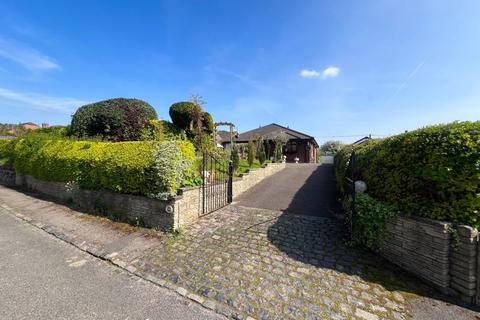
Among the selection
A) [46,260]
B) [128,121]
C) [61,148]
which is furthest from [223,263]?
[128,121]

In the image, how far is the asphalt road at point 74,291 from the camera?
2549 mm

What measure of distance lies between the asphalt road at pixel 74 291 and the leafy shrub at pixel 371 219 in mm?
3227

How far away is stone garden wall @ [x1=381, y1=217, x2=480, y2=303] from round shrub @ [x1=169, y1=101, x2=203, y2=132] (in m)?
9.67

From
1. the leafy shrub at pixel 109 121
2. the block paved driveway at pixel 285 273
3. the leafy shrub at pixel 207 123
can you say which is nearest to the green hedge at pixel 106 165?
the leafy shrub at pixel 109 121

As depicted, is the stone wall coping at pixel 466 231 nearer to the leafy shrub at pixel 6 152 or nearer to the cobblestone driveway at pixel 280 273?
the cobblestone driveway at pixel 280 273

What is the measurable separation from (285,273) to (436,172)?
2.83 meters

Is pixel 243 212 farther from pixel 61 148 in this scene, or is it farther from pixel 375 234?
pixel 61 148

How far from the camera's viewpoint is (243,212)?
21.0 feet

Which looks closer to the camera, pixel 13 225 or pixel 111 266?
pixel 111 266

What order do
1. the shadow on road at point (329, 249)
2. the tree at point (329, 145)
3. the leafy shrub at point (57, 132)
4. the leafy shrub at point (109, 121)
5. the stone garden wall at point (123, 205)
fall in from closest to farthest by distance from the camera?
the shadow on road at point (329, 249), the stone garden wall at point (123, 205), the leafy shrub at point (109, 121), the leafy shrub at point (57, 132), the tree at point (329, 145)

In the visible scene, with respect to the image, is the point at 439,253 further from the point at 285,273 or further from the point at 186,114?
the point at 186,114

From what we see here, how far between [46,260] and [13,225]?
3059mm

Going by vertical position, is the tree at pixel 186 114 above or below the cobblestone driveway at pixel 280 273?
above

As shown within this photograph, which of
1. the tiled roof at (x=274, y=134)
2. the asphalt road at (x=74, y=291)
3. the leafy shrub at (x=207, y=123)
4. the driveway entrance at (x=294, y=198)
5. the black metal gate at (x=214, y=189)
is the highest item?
the tiled roof at (x=274, y=134)
